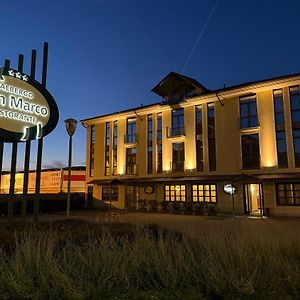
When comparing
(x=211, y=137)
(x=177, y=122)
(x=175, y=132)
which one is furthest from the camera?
(x=177, y=122)

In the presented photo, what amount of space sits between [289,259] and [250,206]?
1893 cm

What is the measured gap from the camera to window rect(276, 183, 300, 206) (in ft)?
67.3

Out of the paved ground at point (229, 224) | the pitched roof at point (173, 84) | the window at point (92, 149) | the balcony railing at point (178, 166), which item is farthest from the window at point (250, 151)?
the window at point (92, 149)

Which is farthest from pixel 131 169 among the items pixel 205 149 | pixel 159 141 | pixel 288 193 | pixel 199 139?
pixel 288 193

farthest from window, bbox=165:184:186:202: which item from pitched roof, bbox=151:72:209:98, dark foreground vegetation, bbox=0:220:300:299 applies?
dark foreground vegetation, bbox=0:220:300:299

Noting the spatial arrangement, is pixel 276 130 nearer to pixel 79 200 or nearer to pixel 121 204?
pixel 121 204

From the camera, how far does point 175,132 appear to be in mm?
26578

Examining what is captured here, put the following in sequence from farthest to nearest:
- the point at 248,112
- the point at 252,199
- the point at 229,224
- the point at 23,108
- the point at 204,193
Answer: the point at 204,193 → the point at 252,199 → the point at 248,112 → the point at 229,224 → the point at 23,108

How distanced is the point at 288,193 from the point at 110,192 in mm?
15639

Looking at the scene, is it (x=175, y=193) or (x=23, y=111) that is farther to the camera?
(x=175, y=193)

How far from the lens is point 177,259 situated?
4445mm

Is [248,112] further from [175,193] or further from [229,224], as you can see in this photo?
[229,224]

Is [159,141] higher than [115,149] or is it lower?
higher

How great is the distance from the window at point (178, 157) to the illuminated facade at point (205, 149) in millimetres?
86
